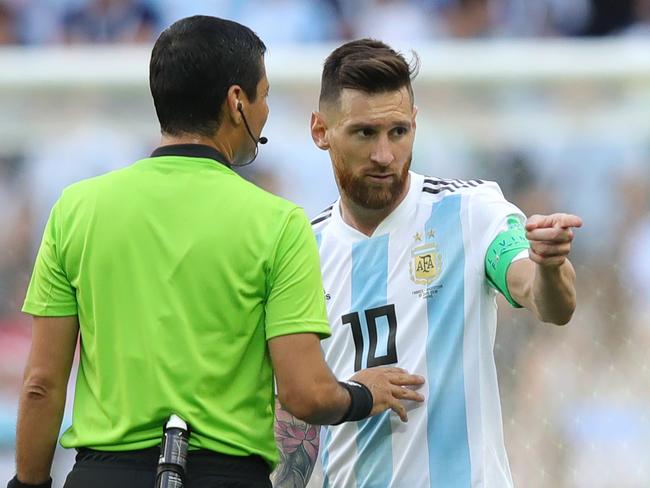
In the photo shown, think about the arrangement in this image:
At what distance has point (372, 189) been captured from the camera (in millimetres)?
2613

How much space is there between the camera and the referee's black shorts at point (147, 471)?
1854mm

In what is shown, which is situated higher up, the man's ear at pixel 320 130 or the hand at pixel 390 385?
the man's ear at pixel 320 130

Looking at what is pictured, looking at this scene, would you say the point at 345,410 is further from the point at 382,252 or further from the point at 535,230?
the point at 382,252

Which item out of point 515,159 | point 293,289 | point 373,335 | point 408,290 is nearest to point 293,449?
point 373,335

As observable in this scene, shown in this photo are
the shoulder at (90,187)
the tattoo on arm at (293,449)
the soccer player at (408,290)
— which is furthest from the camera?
the tattoo on arm at (293,449)

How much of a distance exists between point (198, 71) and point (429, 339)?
81 centimetres

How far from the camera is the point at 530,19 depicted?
4.05 metres

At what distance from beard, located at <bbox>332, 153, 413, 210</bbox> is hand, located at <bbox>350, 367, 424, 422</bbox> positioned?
42 centimetres

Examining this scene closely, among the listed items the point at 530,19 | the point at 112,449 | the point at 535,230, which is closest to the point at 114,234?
the point at 112,449

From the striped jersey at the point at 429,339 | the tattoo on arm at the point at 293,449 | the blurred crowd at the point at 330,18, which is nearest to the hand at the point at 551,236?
the striped jersey at the point at 429,339

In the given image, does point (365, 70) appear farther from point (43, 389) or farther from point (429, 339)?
point (43, 389)

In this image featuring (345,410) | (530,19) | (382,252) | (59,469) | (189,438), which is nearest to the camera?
(189,438)

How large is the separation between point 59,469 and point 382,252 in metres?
1.49

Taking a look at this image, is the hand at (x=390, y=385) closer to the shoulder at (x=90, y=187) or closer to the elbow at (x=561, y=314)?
the elbow at (x=561, y=314)
